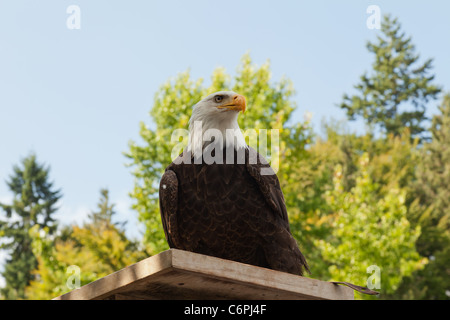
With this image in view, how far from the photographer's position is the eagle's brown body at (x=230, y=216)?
13.0ft

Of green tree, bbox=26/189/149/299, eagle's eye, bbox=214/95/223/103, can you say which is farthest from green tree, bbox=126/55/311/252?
eagle's eye, bbox=214/95/223/103

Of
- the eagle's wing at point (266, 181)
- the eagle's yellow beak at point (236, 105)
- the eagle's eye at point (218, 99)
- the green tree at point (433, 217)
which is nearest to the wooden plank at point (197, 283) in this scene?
the eagle's wing at point (266, 181)

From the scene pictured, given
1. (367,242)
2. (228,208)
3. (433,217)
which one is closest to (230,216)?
(228,208)

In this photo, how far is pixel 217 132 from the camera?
14.4ft

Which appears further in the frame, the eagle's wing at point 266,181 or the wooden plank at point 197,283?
the eagle's wing at point 266,181

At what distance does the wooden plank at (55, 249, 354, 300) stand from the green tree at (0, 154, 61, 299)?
31.0m

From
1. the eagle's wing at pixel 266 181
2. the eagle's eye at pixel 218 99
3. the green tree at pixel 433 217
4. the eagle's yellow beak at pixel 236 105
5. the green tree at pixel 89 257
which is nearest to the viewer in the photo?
the eagle's wing at pixel 266 181

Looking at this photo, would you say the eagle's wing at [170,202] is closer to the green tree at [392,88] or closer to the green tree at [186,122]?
the green tree at [186,122]

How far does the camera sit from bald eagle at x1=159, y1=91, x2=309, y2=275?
3977mm

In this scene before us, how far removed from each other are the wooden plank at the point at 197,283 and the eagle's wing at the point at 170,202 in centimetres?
122

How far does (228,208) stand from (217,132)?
0.71 meters

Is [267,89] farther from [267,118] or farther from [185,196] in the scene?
[185,196]

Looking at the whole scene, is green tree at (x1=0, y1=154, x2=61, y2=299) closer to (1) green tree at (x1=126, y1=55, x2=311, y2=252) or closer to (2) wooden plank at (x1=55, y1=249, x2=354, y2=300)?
(1) green tree at (x1=126, y1=55, x2=311, y2=252)

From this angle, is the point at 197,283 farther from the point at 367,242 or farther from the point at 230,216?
the point at 367,242
